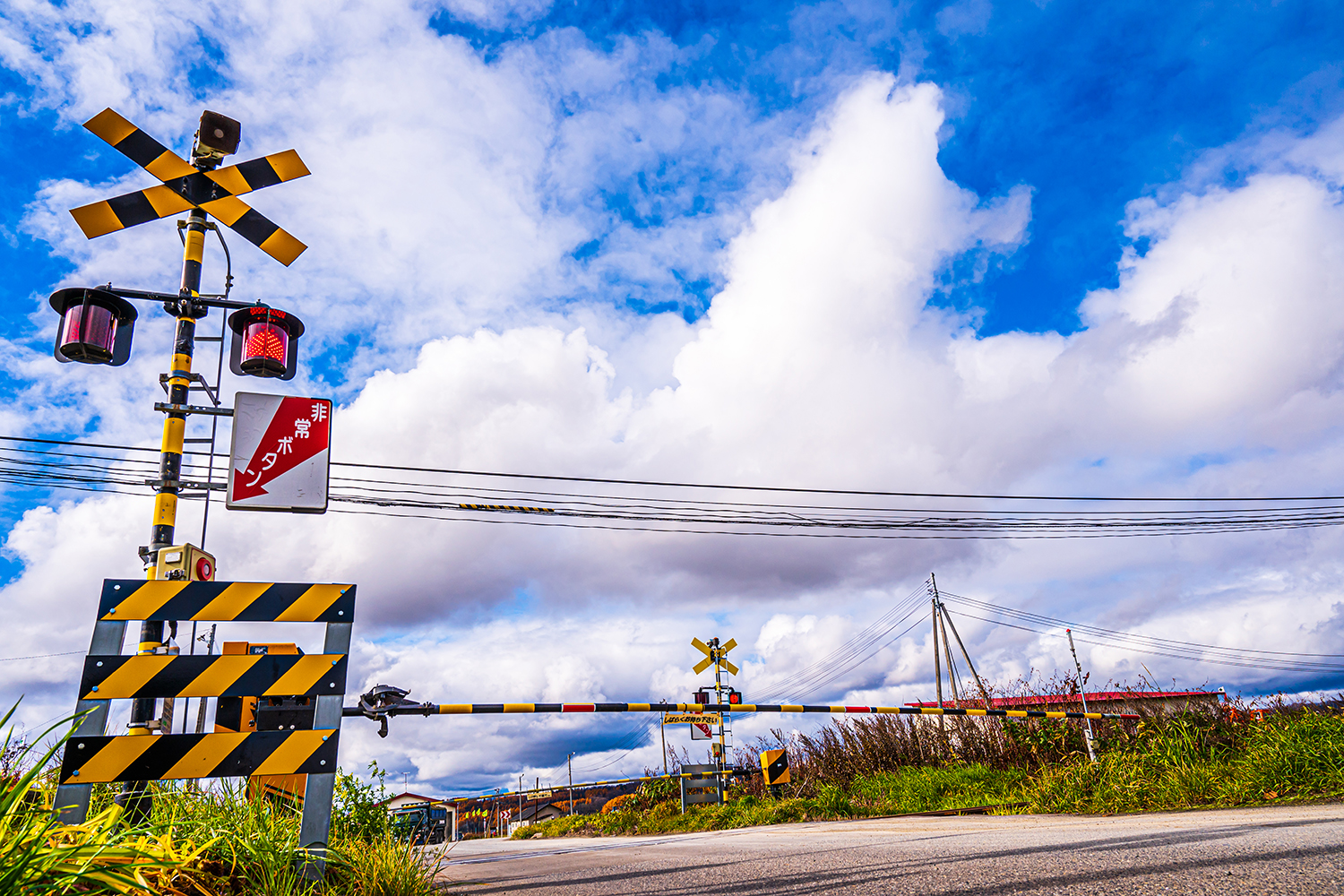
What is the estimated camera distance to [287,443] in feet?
17.9

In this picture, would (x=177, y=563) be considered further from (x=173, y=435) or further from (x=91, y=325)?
(x=91, y=325)

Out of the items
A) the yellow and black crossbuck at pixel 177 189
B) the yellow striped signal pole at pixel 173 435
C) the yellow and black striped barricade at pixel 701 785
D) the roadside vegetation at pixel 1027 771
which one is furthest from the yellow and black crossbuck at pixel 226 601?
the yellow and black striped barricade at pixel 701 785

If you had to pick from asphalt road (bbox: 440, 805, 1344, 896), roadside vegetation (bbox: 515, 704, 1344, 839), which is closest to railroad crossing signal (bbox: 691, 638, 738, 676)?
roadside vegetation (bbox: 515, 704, 1344, 839)

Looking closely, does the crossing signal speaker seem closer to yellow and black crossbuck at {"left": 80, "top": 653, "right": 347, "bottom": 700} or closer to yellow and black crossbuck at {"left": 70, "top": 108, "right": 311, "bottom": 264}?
yellow and black crossbuck at {"left": 70, "top": 108, "right": 311, "bottom": 264}

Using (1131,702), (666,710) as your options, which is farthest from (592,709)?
(1131,702)

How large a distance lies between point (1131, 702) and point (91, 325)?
45.7ft

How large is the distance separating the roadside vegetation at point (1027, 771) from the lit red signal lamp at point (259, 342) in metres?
8.49

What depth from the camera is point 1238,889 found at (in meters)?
2.63

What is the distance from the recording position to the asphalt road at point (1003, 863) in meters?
2.94

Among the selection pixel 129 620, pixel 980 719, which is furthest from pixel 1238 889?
pixel 980 719

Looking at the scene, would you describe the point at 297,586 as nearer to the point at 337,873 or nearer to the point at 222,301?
the point at 337,873

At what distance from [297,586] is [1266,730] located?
29.6ft

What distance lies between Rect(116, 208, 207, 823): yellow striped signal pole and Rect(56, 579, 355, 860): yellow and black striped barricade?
6.04 ft

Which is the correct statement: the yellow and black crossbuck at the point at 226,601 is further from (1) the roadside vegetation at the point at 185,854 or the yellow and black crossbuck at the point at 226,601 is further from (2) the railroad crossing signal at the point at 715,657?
(2) the railroad crossing signal at the point at 715,657
